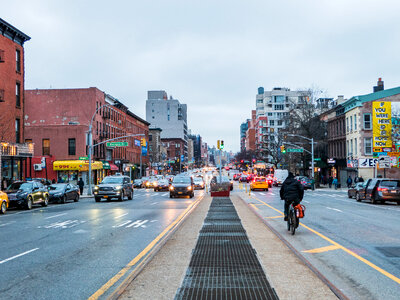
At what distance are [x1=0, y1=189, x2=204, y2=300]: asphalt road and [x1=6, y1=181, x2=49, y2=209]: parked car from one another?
875cm

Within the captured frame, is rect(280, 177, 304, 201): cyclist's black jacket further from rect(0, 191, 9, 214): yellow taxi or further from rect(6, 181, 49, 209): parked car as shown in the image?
rect(6, 181, 49, 209): parked car

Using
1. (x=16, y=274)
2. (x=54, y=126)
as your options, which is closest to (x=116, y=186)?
(x=16, y=274)

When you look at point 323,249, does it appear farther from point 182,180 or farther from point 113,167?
point 113,167

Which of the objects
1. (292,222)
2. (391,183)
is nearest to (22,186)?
(292,222)

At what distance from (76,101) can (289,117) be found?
32381 millimetres

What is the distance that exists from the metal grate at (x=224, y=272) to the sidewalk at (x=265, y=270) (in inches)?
6.0

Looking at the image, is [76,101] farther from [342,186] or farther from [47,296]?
[47,296]

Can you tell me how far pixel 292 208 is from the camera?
1341cm

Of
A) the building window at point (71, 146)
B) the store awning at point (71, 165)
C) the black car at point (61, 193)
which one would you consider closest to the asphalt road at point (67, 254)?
the black car at point (61, 193)

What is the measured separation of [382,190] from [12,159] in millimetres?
32532

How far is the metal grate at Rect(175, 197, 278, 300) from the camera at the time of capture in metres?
6.76

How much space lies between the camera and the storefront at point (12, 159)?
125 feet

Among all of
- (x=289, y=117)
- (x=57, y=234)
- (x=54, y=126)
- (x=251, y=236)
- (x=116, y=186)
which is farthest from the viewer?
(x=289, y=117)

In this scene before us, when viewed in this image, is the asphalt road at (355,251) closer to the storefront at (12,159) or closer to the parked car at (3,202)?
the parked car at (3,202)
